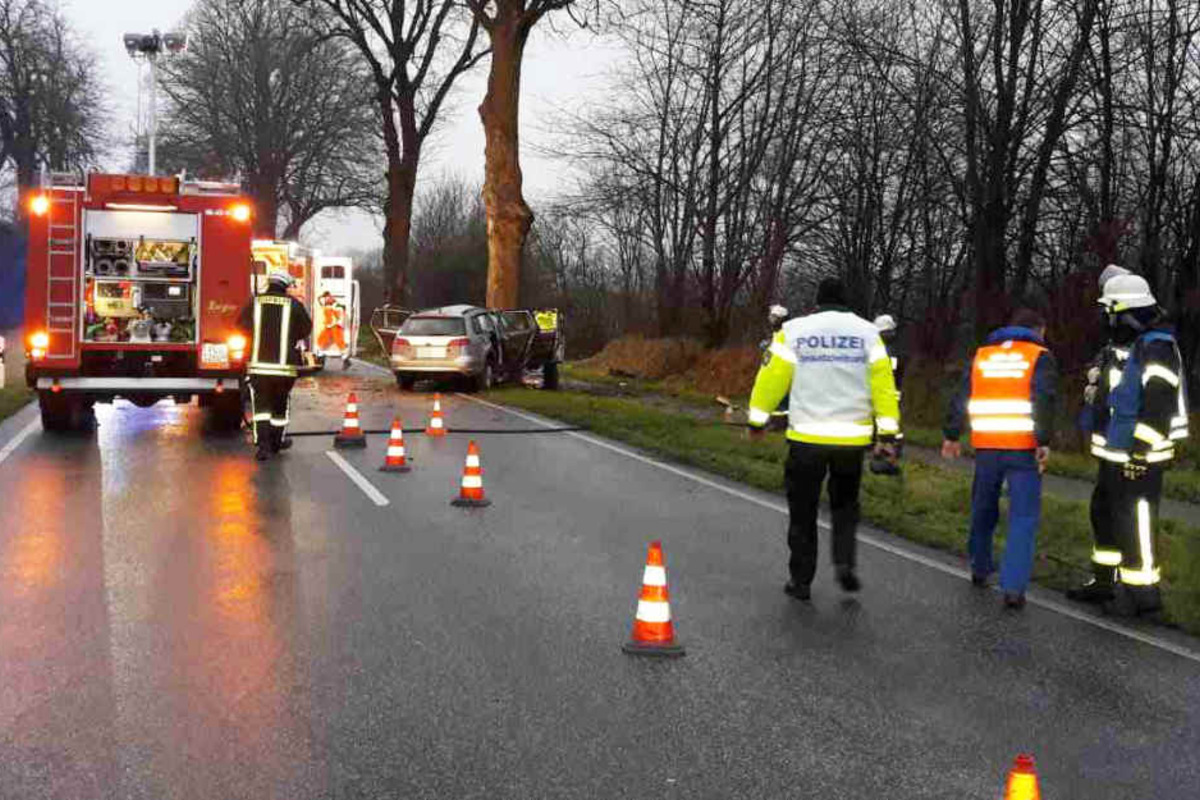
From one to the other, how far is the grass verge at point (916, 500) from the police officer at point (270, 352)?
425cm

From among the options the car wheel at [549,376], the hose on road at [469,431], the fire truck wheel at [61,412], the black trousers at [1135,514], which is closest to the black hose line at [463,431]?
Result: the hose on road at [469,431]

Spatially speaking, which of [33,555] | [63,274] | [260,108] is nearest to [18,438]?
[63,274]

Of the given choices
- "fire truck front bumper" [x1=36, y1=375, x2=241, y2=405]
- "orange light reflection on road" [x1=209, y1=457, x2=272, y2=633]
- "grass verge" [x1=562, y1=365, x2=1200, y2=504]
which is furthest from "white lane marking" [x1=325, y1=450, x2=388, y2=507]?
"grass verge" [x1=562, y1=365, x2=1200, y2=504]

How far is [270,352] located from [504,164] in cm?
1553

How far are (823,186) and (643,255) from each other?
1614 cm

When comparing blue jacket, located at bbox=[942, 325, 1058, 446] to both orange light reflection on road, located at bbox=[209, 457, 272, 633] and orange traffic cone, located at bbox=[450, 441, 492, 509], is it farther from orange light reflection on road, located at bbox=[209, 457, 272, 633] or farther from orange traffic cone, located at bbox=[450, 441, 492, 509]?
orange traffic cone, located at bbox=[450, 441, 492, 509]

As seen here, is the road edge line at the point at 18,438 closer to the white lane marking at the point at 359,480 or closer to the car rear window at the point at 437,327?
the white lane marking at the point at 359,480

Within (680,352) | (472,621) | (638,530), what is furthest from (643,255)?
(472,621)

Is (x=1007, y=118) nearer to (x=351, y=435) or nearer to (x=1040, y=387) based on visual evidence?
(x=351, y=435)

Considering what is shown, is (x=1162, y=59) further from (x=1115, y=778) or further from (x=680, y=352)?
(x=1115, y=778)

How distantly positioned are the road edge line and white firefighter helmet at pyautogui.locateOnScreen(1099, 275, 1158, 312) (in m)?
10.7

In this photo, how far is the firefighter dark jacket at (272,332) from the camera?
1412cm

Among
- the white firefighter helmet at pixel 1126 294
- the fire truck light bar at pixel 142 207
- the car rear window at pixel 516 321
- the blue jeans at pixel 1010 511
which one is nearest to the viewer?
the white firefighter helmet at pixel 1126 294

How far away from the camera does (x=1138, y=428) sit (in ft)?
24.2
